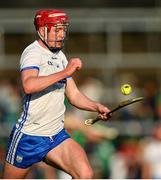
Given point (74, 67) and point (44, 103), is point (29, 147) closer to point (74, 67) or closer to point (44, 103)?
point (44, 103)

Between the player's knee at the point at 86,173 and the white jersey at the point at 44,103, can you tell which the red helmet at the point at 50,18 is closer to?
the white jersey at the point at 44,103

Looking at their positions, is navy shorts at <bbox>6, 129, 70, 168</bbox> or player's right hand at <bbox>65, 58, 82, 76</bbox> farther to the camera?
navy shorts at <bbox>6, 129, 70, 168</bbox>

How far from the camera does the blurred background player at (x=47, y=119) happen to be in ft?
25.9

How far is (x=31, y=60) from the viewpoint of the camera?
7.78 metres

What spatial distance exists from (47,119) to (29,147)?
0.30m

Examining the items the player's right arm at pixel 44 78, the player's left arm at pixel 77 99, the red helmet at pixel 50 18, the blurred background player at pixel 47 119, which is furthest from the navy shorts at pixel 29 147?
the red helmet at pixel 50 18

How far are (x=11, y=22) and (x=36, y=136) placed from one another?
853 centimetres

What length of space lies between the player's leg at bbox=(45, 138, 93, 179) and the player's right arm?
2.33 ft

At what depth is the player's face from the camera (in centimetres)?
790

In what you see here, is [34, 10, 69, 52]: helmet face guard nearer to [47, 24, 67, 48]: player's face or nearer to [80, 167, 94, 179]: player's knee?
[47, 24, 67, 48]: player's face

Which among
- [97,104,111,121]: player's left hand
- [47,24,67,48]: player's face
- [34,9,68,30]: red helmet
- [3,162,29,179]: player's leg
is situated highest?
[34,9,68,30]: red helmet

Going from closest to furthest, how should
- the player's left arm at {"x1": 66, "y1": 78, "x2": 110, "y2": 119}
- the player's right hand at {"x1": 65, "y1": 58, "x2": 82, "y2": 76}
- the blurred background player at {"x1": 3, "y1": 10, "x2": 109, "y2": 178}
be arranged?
the player's right hand at {"x1": 65, "y1": 58, "x2": 82, "y2": 76} → the blurred background player at {"x1": 3, "y1": 10, "x2": 109, "y2": 178} → the player's left arm at {"x1": 66, "y1": 78, "x2": 110, "y2": 119}

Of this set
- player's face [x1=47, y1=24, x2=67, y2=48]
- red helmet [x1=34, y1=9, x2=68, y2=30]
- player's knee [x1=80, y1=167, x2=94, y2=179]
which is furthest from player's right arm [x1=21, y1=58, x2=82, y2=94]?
player's knee [x1=80, y1=167, x2=94, y2=179]

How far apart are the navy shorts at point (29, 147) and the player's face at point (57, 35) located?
83cm
